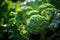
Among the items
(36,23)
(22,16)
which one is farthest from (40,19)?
(22,16)

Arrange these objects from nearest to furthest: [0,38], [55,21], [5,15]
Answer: [55,21] < [0,38] < [5,15]

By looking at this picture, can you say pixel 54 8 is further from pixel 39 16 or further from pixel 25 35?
pixel 25 35

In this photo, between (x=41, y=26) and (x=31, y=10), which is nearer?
(x=41, y=26)

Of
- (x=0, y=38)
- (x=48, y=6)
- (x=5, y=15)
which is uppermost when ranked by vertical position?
(x=48, y=6)

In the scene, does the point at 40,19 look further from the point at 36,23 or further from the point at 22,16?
the point at 22,16

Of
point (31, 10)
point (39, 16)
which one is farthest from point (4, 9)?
point (39, 16)

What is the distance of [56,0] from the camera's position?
1.03 meters

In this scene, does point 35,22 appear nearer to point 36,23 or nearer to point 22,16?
point 36,23

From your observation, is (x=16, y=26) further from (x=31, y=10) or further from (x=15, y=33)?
(x=31, y=10)

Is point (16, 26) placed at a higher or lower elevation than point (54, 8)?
lower

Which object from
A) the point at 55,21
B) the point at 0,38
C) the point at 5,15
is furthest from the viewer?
the point at 5,15

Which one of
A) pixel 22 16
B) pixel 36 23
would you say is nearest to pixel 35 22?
pixel 36 23

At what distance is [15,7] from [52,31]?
33 centimetres

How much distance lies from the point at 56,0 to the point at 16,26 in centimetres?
28
